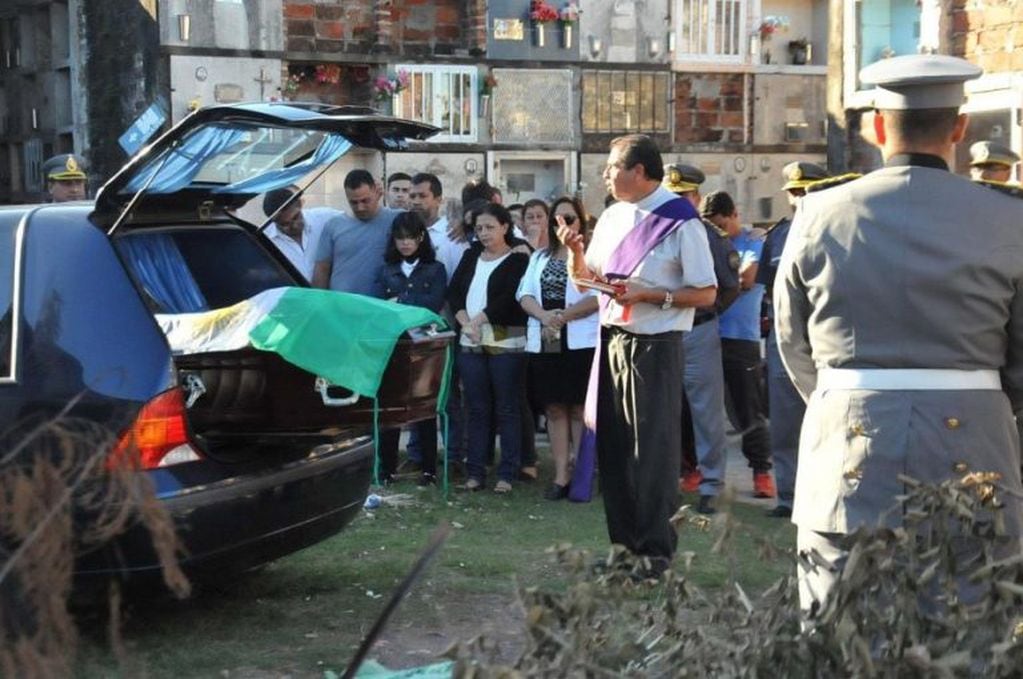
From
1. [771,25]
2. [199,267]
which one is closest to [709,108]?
[771,25]

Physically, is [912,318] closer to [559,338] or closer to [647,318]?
Result: [647,318]

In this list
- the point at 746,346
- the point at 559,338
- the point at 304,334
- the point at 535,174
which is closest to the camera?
the point at 304,334

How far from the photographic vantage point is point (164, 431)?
612cm

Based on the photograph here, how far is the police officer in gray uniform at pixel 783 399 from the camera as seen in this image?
30.5ft

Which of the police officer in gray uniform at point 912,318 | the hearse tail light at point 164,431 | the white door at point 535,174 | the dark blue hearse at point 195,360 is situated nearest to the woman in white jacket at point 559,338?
the dark blue hearse at point 195,360

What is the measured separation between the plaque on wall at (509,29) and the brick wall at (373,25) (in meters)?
0.63

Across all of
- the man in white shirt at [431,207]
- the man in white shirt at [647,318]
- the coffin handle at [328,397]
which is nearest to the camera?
the coffin handle at [328,397]

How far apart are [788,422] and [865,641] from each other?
647cm

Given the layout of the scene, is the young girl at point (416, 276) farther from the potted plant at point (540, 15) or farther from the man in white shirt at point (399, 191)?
the potted plant at point (540, 15)

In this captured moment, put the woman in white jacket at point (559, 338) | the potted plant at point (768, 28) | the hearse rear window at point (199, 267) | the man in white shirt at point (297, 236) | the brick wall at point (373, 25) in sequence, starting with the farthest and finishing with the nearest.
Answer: the potted plant at point (768, 28), the brick wall at point (373, 25), the man in white shirt at point (297, 236), the woman in white jacket at point (559, 338), the hearse rear window at point (199, 267)

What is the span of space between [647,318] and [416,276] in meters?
3.56

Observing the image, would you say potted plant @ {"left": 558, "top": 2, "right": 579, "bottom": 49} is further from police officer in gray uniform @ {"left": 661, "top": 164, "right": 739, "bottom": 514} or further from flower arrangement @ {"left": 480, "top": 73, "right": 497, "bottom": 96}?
police officer in gray uniform @ {"left": 661, "top": 164, "right": 739, "bottom": 514}

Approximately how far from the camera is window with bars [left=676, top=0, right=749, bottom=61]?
33.2m

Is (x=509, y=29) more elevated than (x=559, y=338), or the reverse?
(x=509, y=29)
